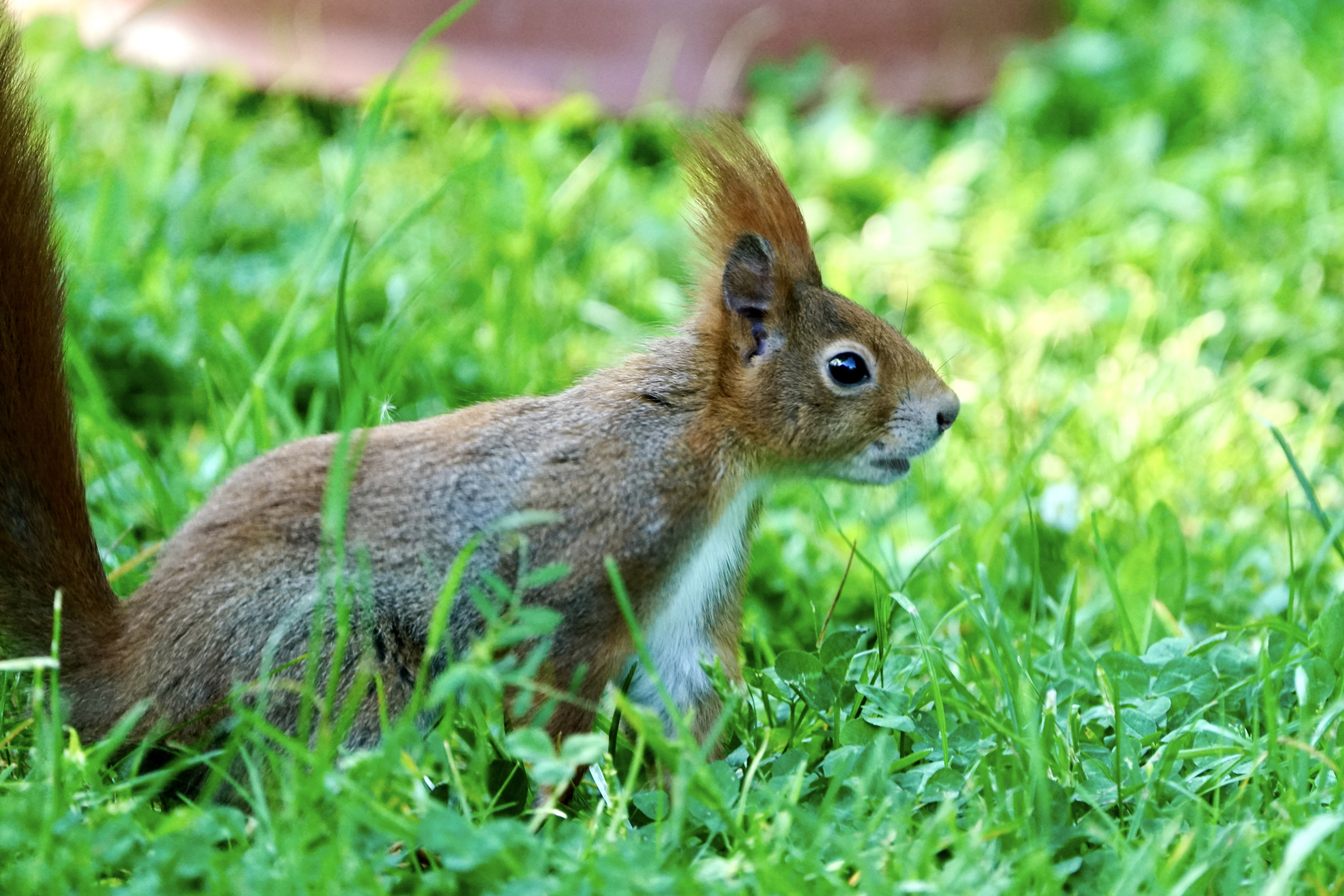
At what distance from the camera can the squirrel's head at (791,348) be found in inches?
76.7

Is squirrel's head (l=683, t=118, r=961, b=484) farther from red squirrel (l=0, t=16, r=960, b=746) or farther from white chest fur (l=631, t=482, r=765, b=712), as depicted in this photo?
white chest fur (l=631, t=482, r=765, b=712)

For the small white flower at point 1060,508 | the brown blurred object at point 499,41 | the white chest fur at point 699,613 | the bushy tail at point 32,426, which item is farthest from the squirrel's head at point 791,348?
the brown blurred object at point 499,41

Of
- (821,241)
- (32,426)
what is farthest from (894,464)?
(821,241)

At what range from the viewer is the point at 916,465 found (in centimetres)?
251

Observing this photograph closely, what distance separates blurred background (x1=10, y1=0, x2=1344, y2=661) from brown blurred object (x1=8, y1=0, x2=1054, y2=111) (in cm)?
1

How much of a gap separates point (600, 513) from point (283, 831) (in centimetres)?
52

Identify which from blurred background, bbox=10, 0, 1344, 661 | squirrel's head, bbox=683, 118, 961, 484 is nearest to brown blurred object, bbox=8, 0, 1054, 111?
blurred background, bbox=10, 0, 1344, 661

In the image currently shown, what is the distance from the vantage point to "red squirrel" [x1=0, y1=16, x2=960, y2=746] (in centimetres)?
173

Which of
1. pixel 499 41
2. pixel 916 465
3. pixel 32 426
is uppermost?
pixel 499 41

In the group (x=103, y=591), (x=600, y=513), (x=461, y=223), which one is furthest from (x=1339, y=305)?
(x=103, y=591)

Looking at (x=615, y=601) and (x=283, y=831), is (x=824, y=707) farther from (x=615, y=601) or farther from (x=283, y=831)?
(x=283, y=831)

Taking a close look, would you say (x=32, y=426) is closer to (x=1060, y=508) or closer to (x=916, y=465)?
(x=916, y=465)

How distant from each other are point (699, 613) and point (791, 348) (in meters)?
0.38

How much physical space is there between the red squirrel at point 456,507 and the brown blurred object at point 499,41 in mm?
2550
